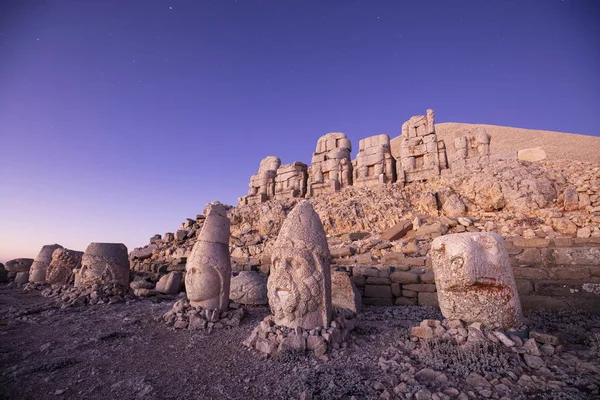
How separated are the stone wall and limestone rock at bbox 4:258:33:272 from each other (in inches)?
547

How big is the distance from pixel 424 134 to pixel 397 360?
42.4ft

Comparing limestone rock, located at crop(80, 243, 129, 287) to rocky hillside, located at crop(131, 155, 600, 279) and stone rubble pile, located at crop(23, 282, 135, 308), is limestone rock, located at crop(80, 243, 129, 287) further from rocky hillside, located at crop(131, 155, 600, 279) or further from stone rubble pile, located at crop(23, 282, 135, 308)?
rocky hillside, located at crop(131, 155, 600, 279)

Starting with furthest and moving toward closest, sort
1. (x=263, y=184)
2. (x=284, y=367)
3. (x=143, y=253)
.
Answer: (x=263, y=184) < (x=143, y=253) < (x=284, y=367)

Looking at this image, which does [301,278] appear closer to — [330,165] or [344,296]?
[344,296]

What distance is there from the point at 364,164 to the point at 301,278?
1197 centimetres

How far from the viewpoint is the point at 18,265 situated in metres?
12.4

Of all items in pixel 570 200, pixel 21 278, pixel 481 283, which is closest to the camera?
pixel 481 283

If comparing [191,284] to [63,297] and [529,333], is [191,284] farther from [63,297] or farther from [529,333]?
[529,333]

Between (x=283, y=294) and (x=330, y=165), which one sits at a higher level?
(x=330, y=165)

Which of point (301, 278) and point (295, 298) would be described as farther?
point (301, 278)

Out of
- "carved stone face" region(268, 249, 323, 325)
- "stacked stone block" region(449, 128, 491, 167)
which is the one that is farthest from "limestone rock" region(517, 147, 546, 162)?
"carved stone face" region(268, 249, 323, 325)

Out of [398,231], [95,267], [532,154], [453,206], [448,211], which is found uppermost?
[532,154]

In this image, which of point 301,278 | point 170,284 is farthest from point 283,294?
point 170,284

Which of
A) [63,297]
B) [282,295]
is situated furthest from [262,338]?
[63,297]
